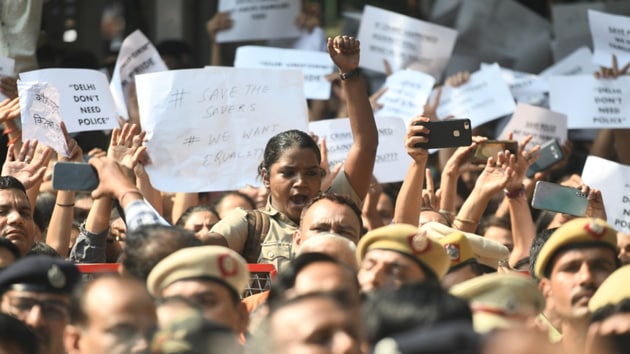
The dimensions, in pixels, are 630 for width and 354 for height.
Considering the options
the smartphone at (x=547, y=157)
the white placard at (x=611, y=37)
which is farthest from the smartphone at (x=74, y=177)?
the white placard at (x=611, y=37)

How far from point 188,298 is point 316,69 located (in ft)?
15.8

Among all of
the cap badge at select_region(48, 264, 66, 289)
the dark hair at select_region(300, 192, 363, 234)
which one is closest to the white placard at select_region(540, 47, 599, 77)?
the dark hair at select_region(300, 192, 363, 234)

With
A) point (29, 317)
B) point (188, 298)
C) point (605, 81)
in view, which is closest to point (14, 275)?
point (29, 317)

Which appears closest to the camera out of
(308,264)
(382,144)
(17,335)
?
(17,335)

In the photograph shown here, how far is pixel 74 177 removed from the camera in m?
5.91

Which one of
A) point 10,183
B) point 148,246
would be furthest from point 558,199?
point 10,183

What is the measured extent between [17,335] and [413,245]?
152cm

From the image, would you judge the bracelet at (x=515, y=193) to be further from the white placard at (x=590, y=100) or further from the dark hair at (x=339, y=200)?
the white placard at (x=590, y=100)

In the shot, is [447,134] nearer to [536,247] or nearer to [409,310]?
[536,247]

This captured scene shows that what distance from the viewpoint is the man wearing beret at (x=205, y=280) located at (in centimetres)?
489

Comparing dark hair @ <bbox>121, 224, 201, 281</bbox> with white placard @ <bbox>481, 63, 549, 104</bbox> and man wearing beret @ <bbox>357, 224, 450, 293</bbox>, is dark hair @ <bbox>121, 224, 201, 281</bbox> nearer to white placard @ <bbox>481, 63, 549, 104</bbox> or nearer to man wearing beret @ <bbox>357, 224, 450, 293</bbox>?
man wearing beret @ <bbox>357, 224, 450, 293</bbox>

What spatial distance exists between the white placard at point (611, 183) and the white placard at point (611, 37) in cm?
206

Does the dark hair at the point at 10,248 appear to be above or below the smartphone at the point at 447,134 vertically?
below

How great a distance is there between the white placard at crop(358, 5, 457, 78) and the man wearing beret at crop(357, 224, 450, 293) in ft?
15.4
